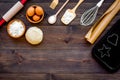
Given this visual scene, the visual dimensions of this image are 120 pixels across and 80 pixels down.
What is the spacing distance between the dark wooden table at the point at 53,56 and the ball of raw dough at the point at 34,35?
27 mm

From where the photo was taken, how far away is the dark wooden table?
1363 mm

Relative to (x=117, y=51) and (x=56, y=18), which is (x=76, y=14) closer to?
(x=56, y=18)

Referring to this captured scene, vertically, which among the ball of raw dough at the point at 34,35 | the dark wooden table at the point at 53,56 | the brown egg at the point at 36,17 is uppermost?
the brown egg at the point at 36,17

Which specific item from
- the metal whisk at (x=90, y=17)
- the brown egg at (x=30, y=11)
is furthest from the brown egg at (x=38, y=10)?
the metal whisk at (x=90, y=17)

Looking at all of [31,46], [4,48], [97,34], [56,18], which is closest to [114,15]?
[97,34]

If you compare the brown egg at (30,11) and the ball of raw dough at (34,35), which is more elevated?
the brown egg at (30,11)

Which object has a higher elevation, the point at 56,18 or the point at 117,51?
the point at 56,18

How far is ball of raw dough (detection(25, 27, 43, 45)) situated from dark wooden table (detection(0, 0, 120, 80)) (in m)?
0.03

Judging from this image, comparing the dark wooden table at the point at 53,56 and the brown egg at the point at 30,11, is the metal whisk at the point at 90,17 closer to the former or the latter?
the dark wooden table at the point at 53,56

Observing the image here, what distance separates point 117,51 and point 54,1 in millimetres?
350

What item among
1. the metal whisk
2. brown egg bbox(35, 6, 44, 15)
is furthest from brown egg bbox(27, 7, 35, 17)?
the metal whisk

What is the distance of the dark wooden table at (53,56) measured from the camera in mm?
1363

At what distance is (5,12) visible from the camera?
139cm

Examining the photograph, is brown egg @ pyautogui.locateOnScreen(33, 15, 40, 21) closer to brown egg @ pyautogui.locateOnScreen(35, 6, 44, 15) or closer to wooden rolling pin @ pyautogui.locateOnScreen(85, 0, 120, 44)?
brown egg @ pyautogui.locateOnScreen(35, 6, 44, 15)
